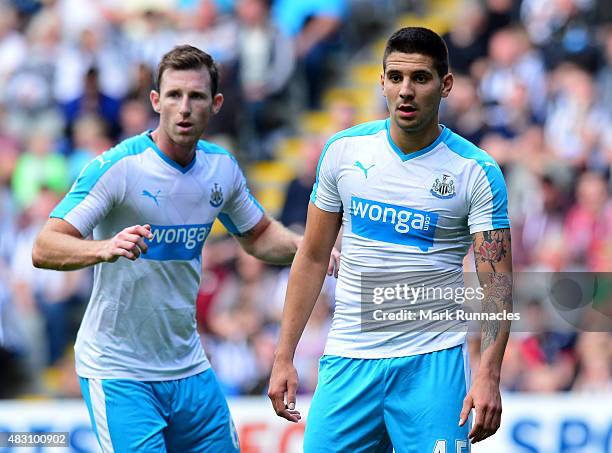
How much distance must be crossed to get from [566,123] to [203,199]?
6.40 meters

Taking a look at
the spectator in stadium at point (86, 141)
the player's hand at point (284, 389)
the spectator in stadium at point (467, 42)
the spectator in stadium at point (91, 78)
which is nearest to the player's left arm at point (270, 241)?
the player's hand at point (284, 389)

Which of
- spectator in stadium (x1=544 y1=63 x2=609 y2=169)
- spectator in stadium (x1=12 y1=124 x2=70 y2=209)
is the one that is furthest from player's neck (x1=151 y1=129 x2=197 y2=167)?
spectator in stadium (x1=12 y1=124 x2=70 y2=209)

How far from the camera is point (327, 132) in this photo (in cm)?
1265

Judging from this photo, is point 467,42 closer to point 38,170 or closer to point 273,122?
point 273,122

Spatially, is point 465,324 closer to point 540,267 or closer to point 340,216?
point 340,216

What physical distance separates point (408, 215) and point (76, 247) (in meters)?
1.55

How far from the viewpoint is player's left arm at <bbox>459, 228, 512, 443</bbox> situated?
4832 mm

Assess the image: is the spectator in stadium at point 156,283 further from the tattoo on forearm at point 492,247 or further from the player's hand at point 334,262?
the tattoo on forearm at point 492,247

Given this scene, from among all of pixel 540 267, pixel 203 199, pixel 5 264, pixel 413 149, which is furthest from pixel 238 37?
pixel 413 149

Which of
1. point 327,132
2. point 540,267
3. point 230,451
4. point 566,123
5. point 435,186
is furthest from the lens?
point 327,132

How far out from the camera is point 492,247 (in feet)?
16.5

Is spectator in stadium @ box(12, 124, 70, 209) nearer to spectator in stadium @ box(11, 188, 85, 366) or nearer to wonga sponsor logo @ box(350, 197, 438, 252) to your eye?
spectator in stadium @ box(11, 188, 85, 366)

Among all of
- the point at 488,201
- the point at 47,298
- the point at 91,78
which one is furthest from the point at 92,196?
the point at 91,78

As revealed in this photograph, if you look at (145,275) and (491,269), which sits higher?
(491,269)
